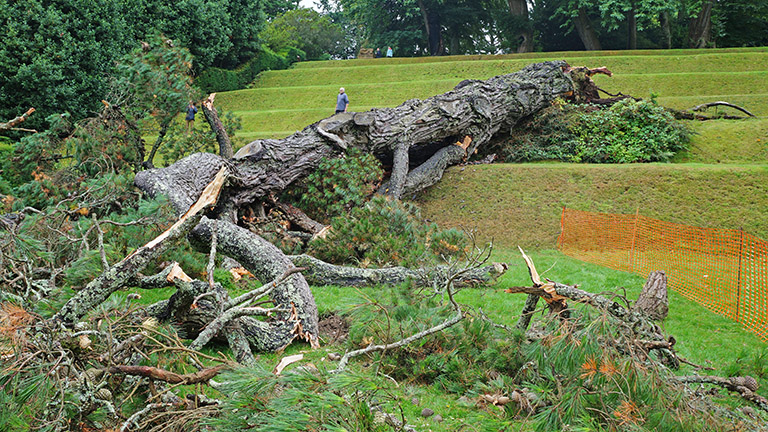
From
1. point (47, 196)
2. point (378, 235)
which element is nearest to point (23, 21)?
point (47, 196)

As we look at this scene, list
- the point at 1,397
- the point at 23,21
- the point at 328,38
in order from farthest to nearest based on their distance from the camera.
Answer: the point at 328,38, the point at 23,21, the point at 1,397

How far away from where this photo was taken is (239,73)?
80.2 feet

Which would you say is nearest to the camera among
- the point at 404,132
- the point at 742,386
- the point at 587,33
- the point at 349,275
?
the point at 742,386

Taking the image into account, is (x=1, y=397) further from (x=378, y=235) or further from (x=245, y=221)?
(x=245, y=221)

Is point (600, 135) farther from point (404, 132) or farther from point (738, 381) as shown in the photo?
point (738, 381)

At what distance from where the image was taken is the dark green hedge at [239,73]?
2262cm

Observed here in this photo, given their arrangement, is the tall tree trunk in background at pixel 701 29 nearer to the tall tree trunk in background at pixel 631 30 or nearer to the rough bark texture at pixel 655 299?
the tall tree trunk in background at pixel 631 30

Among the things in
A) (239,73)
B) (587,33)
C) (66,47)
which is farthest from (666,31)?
(66,47)

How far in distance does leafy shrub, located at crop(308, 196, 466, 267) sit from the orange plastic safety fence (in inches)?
98.7

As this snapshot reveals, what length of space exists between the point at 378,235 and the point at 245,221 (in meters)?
2.49

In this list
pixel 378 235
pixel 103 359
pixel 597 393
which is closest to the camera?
pixel 597 393

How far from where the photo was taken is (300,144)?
9305 mm

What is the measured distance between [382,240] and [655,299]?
10.8ft

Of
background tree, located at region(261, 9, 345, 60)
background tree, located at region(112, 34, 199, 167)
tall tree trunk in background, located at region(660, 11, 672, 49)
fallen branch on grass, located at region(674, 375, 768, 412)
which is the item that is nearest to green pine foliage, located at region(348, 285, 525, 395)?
fallen branch on grass, located at region(674, 375, 768, 412)
